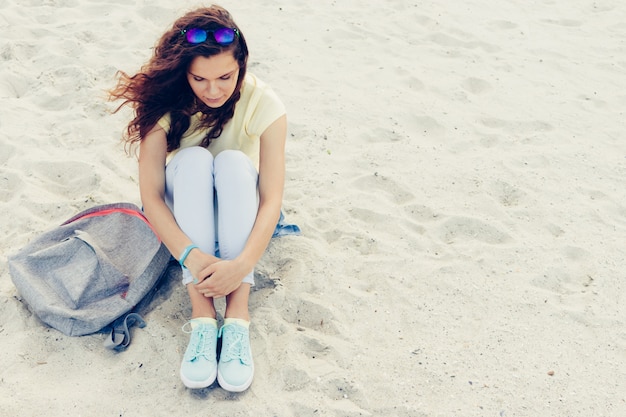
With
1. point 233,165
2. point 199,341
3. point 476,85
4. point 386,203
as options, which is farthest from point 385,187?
point 199,341

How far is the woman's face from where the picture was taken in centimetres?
248

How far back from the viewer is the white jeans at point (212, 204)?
101 inches

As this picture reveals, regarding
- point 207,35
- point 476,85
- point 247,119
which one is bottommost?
point 476,85

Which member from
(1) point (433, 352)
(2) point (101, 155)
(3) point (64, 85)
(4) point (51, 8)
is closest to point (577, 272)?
(1) point (433, 352)

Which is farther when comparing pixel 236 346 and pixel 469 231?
pixel 469 231

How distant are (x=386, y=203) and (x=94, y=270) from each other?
1.48 meters

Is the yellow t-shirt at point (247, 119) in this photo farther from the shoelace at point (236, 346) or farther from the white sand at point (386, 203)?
the shoelace at point (236, 346)

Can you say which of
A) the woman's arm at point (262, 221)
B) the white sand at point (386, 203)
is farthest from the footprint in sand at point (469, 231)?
the woman's arm at point (262, 221)

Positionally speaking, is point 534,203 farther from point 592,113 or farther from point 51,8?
point 51,8

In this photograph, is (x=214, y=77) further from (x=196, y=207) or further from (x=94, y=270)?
(x=94, y=270)

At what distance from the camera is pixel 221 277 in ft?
8.11

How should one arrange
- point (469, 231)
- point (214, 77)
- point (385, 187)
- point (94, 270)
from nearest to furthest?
1. point (214, 77)
2. point (94, 270)
3. point (469, 231)
4. point (385, 187)

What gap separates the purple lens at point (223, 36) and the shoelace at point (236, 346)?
3.47 feet

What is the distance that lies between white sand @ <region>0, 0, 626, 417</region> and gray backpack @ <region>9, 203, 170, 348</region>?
0.29 feet
